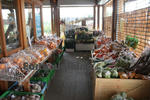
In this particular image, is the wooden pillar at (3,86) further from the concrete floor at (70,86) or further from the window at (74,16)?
the window at (74,16)

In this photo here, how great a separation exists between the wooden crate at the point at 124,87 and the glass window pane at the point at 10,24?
1899mm

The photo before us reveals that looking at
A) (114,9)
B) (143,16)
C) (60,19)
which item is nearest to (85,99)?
(143,16)

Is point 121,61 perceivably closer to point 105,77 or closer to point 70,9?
point 105,77

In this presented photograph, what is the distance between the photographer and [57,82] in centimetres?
327

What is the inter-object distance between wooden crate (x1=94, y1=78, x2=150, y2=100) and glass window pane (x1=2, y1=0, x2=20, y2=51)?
1899 millimetres

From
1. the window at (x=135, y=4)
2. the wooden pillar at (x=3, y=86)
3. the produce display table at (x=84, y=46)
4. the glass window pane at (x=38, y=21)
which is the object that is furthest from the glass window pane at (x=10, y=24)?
the produce display table at (x=84, y=46)

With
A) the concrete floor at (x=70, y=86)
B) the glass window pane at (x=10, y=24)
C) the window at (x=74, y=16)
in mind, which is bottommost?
the concrete floor at (x=70, y=86)

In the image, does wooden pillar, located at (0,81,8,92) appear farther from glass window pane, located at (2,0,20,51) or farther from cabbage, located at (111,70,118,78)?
cabbage, located at (111,70,118,78)

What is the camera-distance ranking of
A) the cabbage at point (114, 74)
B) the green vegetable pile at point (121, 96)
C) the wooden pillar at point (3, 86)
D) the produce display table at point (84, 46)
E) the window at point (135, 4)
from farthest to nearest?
the produce display table at point (84, 46)
the window at point (135, 4)
the wooden pillar at point (3, 86)
the cabbage at point (114, 74)
the green vegetable pile at point (121, 96)

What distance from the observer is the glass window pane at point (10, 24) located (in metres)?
2.42

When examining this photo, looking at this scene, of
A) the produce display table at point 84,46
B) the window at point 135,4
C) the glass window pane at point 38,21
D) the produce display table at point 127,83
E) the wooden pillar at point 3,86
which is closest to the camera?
the produce display table at point 127,83

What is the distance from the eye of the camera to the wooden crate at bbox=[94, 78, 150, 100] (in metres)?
1.94

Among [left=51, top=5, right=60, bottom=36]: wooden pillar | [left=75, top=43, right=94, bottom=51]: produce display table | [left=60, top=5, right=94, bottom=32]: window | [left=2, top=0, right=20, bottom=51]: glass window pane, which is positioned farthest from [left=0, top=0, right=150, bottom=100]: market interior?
[left=60, top=5, right=94, bottom=32]: window

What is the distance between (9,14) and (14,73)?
1.40 m
